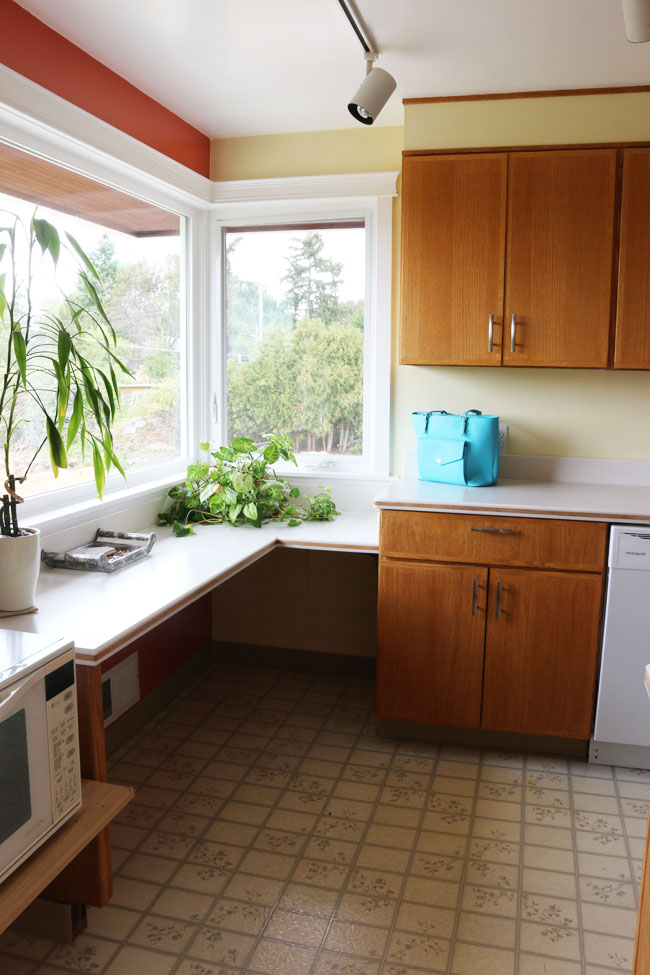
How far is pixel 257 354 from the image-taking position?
358 cm

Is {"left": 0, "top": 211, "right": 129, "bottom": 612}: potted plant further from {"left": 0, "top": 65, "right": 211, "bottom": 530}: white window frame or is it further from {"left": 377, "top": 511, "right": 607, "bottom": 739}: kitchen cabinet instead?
{"left": 377, "top": 511, "right": 607, "bottom": 739}: kitchen cabinet

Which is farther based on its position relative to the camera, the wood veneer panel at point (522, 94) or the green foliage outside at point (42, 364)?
the wood veneer panel at point (522, 94)

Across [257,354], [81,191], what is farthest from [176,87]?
[257,354]

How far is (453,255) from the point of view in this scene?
295 cm

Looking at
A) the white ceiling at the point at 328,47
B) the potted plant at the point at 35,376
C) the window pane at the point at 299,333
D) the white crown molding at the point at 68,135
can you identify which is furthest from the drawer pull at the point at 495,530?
the white crown molding at the point at 68,135

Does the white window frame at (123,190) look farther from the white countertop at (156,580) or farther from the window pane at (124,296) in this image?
the white countertop at (156,580)

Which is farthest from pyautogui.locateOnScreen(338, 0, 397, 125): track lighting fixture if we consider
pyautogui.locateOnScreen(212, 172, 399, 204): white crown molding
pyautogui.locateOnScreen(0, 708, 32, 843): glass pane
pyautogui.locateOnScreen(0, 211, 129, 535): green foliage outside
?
pyautogui.locateOnScreen(0, 708, 32, 843): glass pane

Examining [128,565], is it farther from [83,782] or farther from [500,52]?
[500,52]

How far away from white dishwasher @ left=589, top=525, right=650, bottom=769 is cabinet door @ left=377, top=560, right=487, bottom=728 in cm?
43

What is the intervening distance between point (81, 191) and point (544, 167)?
1.68 meters

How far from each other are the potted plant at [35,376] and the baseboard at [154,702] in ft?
3.16

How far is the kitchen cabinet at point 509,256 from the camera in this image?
2838mm

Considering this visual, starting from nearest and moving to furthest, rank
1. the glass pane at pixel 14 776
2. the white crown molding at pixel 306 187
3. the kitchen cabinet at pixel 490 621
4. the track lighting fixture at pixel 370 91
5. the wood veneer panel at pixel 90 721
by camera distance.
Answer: the glass pane at pixel 14 776, the wood veneer panel at pixel 90 721, the track lighting fixture at pixel 370 91, the kitchen cabinet at pixel 490 621, the white crown molding at pixel 306 187

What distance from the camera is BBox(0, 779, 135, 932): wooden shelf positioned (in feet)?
4.90
